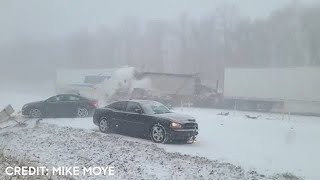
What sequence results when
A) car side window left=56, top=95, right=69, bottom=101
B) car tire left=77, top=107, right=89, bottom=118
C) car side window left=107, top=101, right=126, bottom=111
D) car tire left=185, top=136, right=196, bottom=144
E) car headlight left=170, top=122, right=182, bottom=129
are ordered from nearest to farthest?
car headlight left=170, top=122, right=182, bottom=129, car tire left=185, top=136, right=196, bottom=144, car side window left=107, top=101, right=126, bottom=111, car tire left=77, top=107, right=89, bottom=118, car side window left=56, top=95, right=69, bottom=101

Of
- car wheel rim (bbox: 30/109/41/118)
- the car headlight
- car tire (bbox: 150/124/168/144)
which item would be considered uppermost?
the car headlight

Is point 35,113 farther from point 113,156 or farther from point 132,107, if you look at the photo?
point 113,156

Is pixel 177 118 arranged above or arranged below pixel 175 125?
above

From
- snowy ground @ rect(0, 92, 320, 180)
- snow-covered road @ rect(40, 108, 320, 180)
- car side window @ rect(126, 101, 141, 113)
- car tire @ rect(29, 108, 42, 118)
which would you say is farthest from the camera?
car tire @ rect(29, 108, 42, 118)

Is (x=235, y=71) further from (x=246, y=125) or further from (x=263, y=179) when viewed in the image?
(x=263, y=179)

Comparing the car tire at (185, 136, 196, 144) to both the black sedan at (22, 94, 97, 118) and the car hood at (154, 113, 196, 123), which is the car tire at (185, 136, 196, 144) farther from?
the black sedan at (22, 94, 97, 118)

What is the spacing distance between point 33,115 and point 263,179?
1445cm

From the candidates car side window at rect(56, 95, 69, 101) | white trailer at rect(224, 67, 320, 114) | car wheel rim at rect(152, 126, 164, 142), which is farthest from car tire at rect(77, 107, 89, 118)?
white trailer at rect(224, 67, 320, 114)

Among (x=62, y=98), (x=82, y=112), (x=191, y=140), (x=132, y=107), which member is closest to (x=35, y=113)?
(x=62, y=98)

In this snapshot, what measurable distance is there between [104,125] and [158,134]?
3016 mm

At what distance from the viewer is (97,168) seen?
28.2ft

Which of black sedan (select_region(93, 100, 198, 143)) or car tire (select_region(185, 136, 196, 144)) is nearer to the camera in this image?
black sedan (select_region(93, 100, 198, 143))

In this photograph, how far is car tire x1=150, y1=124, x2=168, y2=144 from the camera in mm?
12555

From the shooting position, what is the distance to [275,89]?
31.2 m
